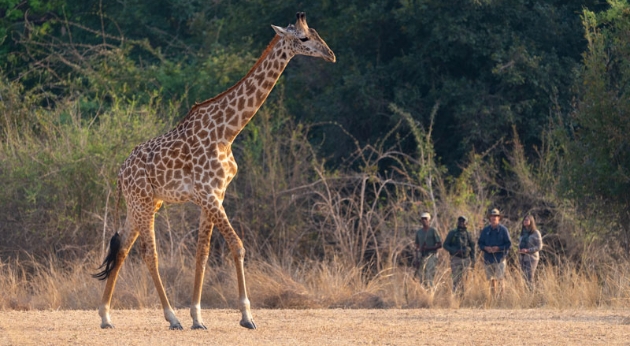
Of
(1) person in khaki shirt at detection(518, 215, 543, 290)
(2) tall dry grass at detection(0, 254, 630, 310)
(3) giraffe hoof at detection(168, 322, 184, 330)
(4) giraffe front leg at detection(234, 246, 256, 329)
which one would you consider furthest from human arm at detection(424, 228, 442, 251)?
(3) giraffe hoof at detection(168, 322, 184, 330)

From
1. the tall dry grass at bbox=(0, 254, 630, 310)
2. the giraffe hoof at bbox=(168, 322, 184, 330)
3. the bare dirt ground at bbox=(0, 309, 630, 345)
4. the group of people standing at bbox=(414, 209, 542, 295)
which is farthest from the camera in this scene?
the group of people standing at bbox=(414, 209, 542, 295)

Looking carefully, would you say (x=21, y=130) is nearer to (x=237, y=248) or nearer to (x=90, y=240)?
(x=90, y=240)

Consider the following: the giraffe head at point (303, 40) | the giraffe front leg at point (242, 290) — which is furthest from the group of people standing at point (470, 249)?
the giraffe head at point (303, 40)

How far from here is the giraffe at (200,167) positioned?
10.9m

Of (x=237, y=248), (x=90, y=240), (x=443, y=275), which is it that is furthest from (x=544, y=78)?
(x=237, y=248)

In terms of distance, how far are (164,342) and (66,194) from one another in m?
8.06

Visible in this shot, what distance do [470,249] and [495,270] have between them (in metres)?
0.49

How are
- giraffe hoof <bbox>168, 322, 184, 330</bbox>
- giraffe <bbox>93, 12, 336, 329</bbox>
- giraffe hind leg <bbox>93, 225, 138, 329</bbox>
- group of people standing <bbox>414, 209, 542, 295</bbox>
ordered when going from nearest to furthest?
giraffe <bbox>93, 12, 336, 329</bbox>
giraffe hoof <bbox>168, 322, 184, 330</bbox>
giraffe hind leg <bbox>93, 225, 138, 329</bbox>
group of people standing <bbox>414, 209, 542, 295</bbox>

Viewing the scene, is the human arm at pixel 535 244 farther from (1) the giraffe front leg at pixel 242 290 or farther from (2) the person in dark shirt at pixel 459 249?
(1) the giraffe front leg at pixel 242 290

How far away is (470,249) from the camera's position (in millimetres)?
15672

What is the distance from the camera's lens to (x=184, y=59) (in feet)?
82.3

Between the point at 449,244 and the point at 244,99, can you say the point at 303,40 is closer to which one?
the point at 244,99

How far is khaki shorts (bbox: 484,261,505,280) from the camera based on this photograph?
15.4 meters

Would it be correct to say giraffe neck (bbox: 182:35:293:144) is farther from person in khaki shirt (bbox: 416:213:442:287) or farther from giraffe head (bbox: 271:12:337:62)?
person in khaki shirt (bbox: 416:213:442:287)
